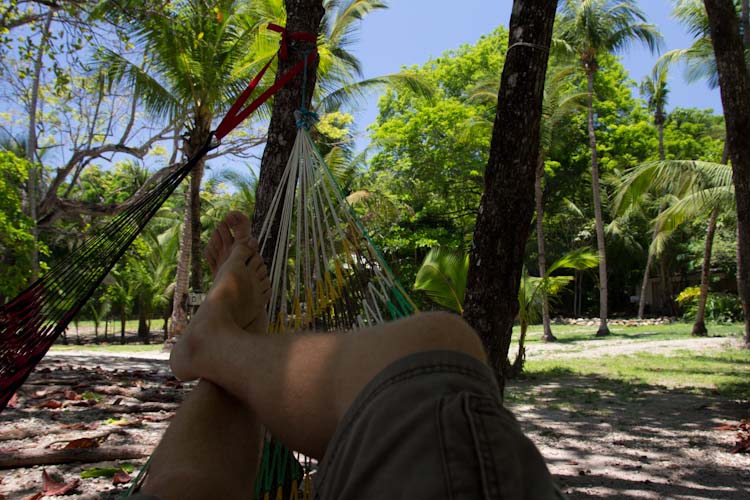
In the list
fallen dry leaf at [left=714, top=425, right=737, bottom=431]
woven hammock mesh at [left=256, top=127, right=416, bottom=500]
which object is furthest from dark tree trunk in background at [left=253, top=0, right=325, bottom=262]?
fallen dry leaf at [left=714, top=425, right=737, bottom=431]

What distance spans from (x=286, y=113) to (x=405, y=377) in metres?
1.73

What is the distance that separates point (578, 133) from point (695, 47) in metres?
6.38

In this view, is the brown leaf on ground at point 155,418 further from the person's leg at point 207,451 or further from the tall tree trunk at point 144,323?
the tall tree trunk at point 144,323

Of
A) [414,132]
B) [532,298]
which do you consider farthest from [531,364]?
[414,132]

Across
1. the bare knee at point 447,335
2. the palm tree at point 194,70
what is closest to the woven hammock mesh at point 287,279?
the bare knee at point 447,335

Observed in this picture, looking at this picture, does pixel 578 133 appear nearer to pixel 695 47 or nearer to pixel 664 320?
pixel 664 320

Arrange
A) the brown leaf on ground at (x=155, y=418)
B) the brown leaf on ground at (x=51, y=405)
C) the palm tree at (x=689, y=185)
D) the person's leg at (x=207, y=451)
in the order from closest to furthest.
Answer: the person's leg at (x=207, y=451) < the brown leaf on ground at (x=155, y=418) < the brown leaf on ground at (x=51, y=405) < the palm tree at (x=689, y=185)

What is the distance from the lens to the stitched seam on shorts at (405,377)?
23.1 inches

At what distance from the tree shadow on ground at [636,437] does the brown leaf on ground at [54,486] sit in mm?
1697

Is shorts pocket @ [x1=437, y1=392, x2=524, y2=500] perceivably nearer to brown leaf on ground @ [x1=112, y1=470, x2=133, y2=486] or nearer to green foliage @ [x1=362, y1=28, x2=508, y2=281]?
brown leaf on ground @ [x1=112, y1=470, x2=133, y2=486]

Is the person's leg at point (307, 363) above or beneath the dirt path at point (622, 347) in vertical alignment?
above

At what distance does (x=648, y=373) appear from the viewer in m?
5.61

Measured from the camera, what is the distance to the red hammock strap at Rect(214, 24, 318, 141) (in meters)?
1.85

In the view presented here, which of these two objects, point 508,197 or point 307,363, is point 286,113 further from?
point 307,363
